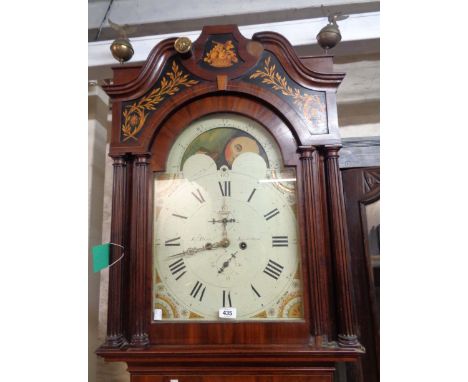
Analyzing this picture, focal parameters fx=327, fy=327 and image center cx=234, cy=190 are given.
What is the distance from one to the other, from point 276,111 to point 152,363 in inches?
28.1

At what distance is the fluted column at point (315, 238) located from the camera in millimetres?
792

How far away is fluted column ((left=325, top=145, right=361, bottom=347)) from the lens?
0.78 metres

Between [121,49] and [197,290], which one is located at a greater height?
[121,49]

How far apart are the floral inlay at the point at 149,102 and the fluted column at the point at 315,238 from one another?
38cm

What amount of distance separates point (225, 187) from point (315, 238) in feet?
0.89

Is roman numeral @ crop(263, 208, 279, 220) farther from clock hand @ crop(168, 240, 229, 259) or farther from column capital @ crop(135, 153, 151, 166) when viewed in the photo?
column capital @ crop(135, 153, 151, 166)

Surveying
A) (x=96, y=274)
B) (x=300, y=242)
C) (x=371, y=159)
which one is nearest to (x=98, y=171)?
(x=96, y=274)

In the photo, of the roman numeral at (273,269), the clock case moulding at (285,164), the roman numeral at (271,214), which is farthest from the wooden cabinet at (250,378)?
the roman numeral at (271,214)

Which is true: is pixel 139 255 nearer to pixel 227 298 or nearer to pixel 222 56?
pixel 227 298

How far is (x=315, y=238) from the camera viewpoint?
32.6 inches

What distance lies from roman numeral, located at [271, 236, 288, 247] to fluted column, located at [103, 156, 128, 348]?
0.39 meters

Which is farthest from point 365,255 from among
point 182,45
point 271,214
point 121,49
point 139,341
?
point 121,49

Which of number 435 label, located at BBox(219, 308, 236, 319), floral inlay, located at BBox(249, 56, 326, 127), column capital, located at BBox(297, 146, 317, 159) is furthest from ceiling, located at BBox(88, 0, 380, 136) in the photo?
number 435 label, located at BBox(219, 308, 236, 319)

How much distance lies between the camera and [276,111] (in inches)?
35.0
